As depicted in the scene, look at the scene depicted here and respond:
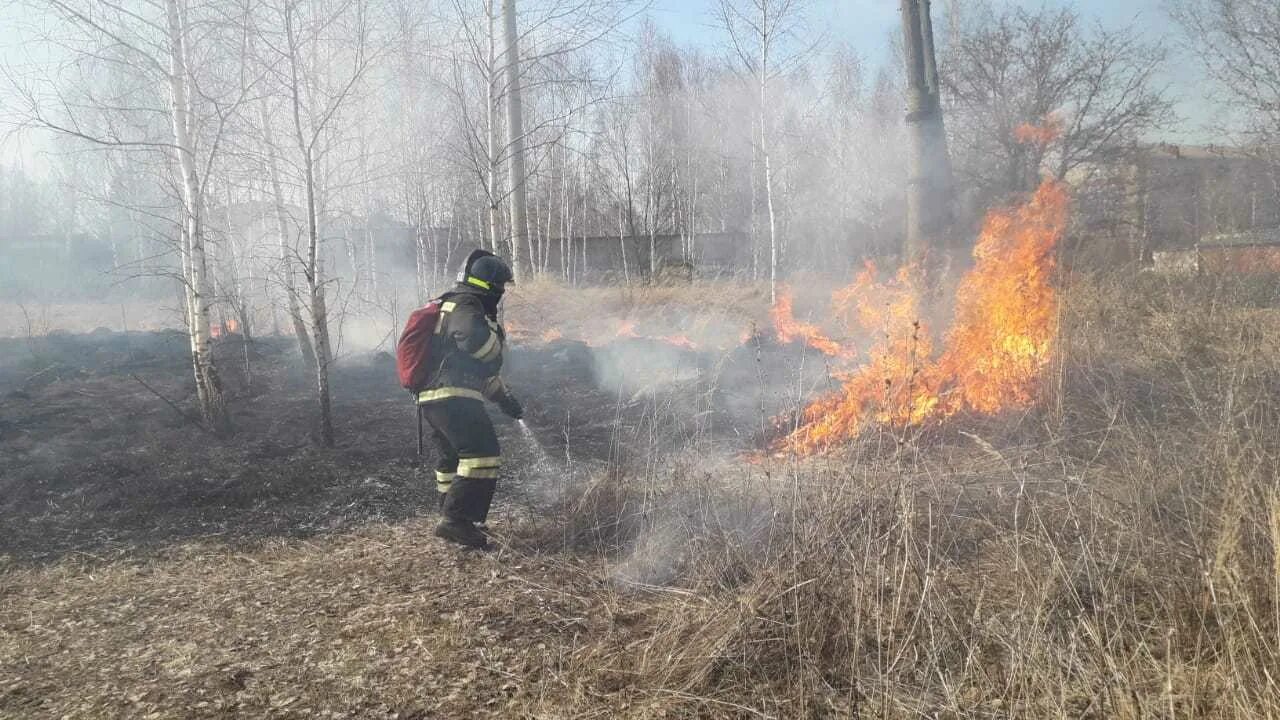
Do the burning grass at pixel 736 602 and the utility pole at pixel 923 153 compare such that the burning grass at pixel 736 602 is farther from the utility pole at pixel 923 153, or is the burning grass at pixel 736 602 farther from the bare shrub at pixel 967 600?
the utility pole at pixel 923 153

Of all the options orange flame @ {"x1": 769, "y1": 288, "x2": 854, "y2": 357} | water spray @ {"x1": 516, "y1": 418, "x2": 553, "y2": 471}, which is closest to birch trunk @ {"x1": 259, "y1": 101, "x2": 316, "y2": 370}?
water spray @ {"x1": 516, "y1": 418, "x2": 553, "y2": 471}

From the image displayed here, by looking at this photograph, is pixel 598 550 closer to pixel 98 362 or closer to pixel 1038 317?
pixel 1038 317

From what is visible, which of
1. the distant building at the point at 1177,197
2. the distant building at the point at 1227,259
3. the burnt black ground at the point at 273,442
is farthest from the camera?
the distant building at the point at 1177,197

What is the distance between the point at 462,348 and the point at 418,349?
12.2 inches

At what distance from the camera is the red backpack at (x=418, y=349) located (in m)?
4.28

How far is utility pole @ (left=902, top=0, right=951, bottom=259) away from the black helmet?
5238mm

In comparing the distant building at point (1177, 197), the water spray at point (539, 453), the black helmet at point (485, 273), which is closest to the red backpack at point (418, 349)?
the black helmet at point (485, 273)

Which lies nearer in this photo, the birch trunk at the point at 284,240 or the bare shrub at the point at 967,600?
the bare shrub at the point at 967,600

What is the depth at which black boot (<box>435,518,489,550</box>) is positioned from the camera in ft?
13.8

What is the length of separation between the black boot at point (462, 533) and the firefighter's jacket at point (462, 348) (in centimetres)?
77

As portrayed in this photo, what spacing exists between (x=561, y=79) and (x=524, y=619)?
952 centimetres

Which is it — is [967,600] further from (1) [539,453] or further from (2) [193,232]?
(2) [193,232]

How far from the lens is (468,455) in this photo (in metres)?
4.20

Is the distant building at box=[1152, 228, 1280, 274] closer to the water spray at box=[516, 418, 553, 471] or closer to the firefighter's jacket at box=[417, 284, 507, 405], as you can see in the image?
the water spray at box=[516, 418, 553, 471]
